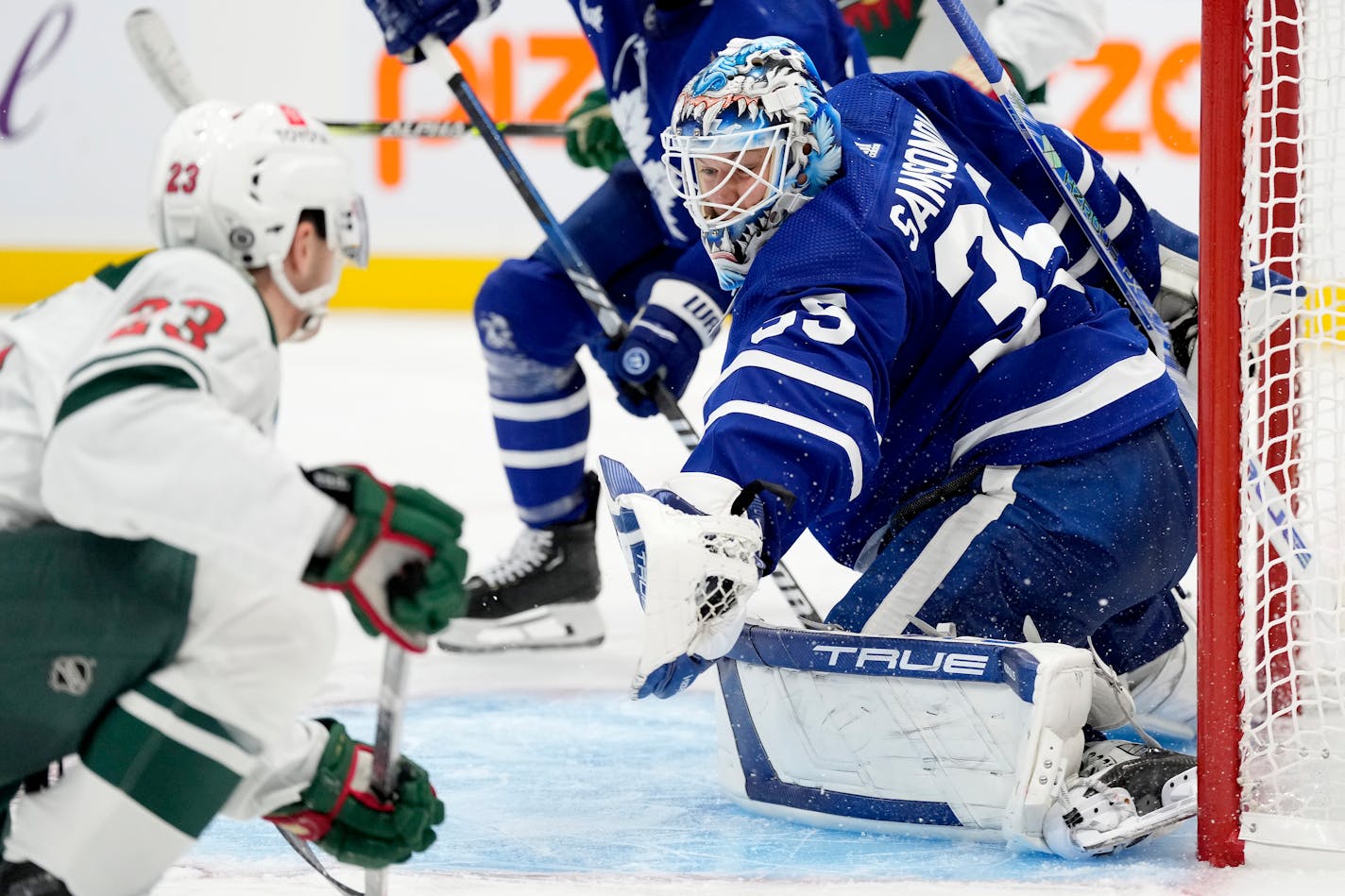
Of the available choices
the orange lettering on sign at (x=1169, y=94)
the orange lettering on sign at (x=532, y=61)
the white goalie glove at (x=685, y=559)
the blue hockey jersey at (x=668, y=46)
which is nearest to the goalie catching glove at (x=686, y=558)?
the white goalie glove at (x=685, y=559)

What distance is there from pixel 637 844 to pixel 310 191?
0.87m

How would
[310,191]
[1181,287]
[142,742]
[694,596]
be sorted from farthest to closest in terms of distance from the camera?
[1181,287], [694,596], [310,191], [142,742]

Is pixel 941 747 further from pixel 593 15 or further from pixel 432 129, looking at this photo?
pixel 432 129

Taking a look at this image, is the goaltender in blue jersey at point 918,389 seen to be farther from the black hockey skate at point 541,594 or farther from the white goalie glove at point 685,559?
the black hockey skate at point 541,594

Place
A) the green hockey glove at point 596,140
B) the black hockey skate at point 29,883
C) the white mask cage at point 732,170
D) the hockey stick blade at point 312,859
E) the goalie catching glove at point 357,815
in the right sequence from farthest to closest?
the green hockey glove at point 596,140 < the white mask cage at point 732,170 < the hockey stick blade at point 312,859 < the goalie catching glove at point 357,815 < the black hockey skate at point 29,883

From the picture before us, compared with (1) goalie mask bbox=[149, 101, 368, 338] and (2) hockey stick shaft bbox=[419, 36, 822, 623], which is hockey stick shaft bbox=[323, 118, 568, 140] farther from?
(1) goalie mask bbox=[149, 101, 368, 338]

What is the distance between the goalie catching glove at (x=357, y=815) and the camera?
1.61m

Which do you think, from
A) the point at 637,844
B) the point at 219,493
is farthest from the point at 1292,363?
the point at 219,493

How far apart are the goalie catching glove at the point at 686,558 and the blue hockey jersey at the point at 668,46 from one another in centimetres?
115

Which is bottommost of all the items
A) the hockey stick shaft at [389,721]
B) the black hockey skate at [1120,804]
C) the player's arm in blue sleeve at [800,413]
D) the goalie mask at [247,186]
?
the black hockey skate at [1120,804]

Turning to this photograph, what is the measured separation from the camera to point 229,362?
56.8 inches

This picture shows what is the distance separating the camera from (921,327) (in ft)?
7.09

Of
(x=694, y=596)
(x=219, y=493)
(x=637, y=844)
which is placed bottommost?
(x=637, y=844)

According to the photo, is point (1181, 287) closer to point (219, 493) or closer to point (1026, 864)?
point (1026, 864)
